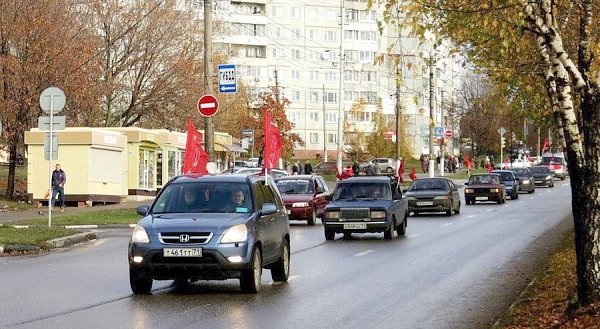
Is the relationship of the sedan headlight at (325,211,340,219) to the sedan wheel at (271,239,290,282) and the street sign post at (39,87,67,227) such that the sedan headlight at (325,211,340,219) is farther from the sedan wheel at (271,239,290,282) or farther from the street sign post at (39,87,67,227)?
the sedan wheel at (271,239,290,282)

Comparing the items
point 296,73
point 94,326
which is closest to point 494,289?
point 94,326

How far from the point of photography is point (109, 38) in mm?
61781

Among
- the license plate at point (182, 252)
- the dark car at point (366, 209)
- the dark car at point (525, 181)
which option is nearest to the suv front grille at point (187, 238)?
the license plate at point (182, 252)

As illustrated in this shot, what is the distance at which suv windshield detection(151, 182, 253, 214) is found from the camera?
55.4 ft

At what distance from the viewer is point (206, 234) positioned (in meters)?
15.9

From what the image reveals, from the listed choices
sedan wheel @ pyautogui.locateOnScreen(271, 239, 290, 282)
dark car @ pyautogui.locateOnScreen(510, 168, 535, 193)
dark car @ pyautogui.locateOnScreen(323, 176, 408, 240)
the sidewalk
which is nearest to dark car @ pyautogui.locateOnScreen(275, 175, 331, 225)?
dark car @ pyautogui.locateOnScreen(323, 176, 408, 240)

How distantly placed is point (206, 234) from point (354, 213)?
44.6ft

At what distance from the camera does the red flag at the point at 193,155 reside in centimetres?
3819

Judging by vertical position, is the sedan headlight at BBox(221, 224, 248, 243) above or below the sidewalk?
above

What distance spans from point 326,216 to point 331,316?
15394 millimetres

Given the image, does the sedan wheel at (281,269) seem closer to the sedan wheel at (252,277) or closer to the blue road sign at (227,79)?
the sedan wheel at (252,277)

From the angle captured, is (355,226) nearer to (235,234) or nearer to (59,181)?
(235,234)

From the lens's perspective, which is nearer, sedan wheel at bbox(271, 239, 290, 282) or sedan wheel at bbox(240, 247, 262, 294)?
sedan wheel at bbox(240, 247, 262, 294)

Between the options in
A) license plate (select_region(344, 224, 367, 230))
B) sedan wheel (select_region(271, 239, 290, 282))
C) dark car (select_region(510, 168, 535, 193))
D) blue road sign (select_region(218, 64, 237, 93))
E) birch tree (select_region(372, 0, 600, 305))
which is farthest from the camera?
dark car (select_region(510, 168, 535, 193))
